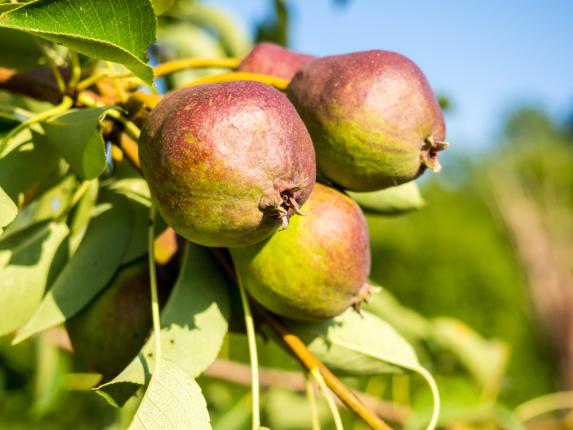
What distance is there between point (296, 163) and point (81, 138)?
340mm

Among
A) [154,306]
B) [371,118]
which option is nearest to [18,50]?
[154,306]

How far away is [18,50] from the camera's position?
55.5 inches

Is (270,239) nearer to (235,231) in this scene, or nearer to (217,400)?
(235,231)

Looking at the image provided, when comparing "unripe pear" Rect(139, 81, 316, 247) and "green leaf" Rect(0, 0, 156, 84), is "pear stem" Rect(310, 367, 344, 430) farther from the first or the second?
"green leaf" Rect(0, 0, 156, 84)

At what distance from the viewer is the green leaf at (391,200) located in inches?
54.6

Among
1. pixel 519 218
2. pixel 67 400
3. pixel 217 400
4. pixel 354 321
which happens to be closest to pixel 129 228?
pixel 354 321

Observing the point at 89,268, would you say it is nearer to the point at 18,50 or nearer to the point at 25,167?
the point at 25,167

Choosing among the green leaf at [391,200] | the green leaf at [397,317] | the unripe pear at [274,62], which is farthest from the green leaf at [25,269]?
the green leaf at [397,317]

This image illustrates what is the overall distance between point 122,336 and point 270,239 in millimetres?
359

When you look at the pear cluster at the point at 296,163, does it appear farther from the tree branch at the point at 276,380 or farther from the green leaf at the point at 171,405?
the tree branch at the point at 276,380

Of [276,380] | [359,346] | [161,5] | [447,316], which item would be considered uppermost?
[161,5]

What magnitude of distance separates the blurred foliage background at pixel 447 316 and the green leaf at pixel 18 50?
1.73ft

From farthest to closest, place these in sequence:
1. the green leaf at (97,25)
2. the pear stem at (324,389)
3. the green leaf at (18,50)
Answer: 1. the green leaf at (18,50)
2. the pear stem at (324,389)
3. the green leaf at (97,25)

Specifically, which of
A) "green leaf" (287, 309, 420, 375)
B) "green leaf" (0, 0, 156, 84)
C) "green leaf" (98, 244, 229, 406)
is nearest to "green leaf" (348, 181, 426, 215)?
"green leaf" (287, 309, 420, 375)
